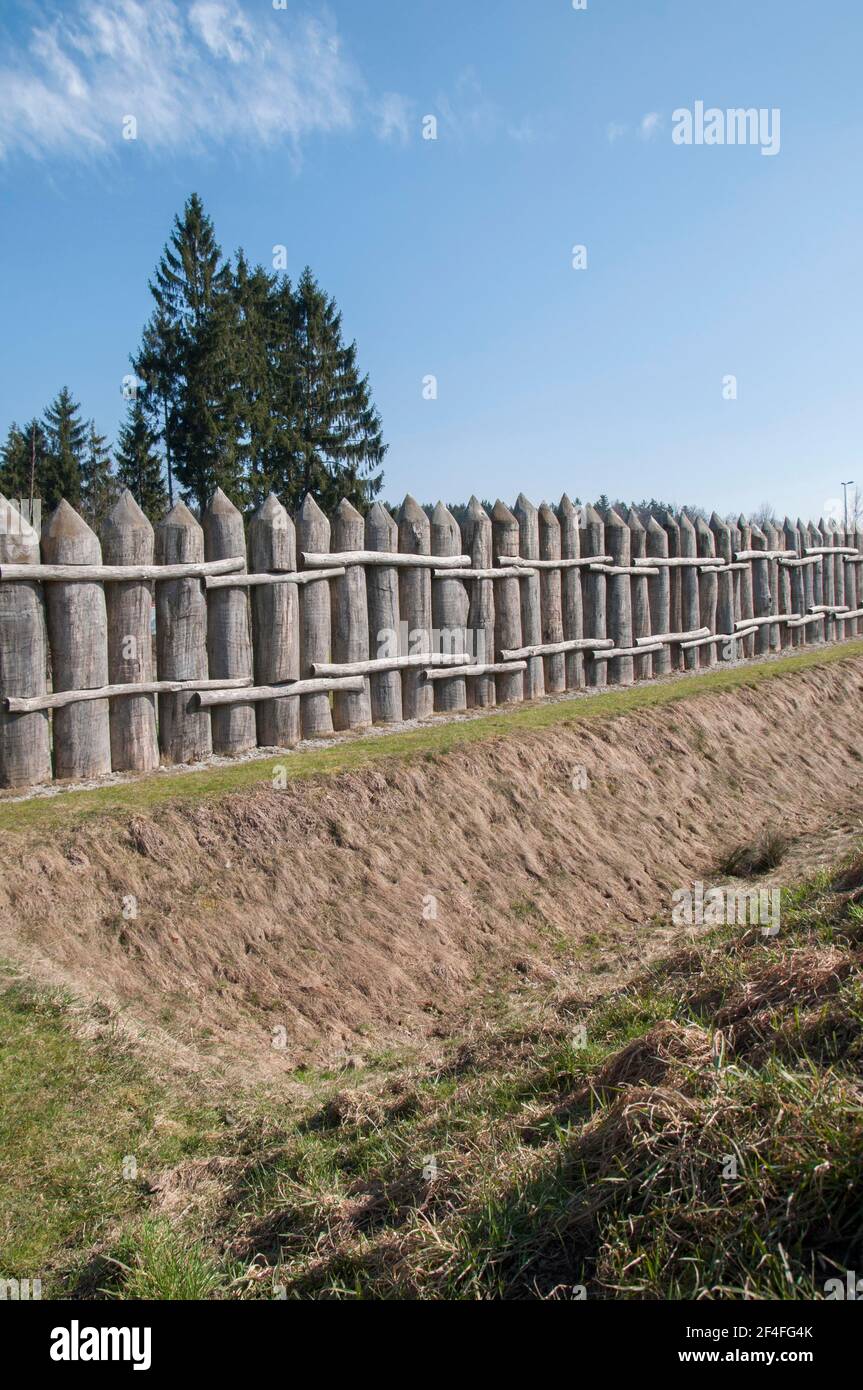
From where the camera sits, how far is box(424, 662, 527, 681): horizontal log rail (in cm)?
1044

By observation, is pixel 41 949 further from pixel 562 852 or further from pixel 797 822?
pixel 797 822

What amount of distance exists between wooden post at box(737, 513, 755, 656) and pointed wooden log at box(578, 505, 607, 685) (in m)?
4.59

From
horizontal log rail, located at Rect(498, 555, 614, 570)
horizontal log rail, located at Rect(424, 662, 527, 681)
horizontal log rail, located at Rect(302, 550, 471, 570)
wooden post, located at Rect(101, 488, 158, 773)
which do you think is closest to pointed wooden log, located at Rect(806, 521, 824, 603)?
horizontal log rail, located at Rect(498, 555, 614, 570)

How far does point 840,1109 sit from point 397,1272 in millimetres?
1304

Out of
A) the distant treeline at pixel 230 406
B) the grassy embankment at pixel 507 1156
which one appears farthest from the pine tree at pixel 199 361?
the grassy embankment at pixel 507 1156

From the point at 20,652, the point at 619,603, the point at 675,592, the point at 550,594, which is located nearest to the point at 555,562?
the point at 550,594

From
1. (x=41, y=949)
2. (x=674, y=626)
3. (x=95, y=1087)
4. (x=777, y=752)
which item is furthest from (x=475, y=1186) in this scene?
(x=674, y=626)

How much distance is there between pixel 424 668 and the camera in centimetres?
1034

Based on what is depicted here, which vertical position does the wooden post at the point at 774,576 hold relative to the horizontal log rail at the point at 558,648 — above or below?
above

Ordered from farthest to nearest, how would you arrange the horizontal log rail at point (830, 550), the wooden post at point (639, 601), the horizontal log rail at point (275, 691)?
the horizontal log rail at point (830, 550) → the wooden post at point (639, 601) → the horizontal log rail at point (275, 691)

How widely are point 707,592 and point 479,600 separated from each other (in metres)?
6.00

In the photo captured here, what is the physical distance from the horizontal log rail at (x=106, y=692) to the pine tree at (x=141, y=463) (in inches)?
1237

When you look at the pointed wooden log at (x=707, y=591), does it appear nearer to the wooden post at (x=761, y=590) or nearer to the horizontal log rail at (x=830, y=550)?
the wooden post at (x=761, y=590)

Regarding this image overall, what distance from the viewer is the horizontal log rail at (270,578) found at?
329 inches
